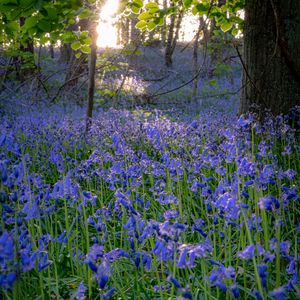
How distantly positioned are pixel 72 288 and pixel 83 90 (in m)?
14.6

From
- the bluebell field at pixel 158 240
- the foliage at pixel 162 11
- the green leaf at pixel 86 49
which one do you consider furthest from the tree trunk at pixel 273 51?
the green leaf at pixel 86 49

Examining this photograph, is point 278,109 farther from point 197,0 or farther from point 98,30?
point 98,30

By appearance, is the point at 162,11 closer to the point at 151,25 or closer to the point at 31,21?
Answer: the point at 151,25

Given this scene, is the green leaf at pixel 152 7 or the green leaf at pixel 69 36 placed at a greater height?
the green leaf at pixel 152 7

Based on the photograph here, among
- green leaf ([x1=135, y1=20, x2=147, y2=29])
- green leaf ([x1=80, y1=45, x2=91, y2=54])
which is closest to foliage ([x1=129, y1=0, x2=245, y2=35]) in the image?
green leaf ([x1=135, y1=20, x2=147, y2=29])

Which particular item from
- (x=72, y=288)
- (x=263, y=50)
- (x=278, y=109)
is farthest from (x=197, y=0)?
(x=72, y=288)

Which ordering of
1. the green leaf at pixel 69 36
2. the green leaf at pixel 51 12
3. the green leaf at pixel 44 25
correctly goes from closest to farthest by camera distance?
the green leaf at pixel 51 12, the green leaf at pixel 44 25, the green leaf at pixel 69 36

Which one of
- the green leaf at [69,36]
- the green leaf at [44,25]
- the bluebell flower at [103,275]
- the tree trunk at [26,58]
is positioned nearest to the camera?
the bluebell flower at [103,275]

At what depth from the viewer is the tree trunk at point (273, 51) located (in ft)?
16.4

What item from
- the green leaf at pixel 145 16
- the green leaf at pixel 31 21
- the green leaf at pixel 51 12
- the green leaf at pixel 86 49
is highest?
the green leaf at pixel 145 16

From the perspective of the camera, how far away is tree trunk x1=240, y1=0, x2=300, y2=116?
500cm

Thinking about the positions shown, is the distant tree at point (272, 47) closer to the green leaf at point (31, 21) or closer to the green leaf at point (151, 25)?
the green leaf at point (151, 25)

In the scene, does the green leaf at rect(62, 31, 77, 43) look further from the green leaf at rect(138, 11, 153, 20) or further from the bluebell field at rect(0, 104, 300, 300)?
the bluebell field at rect(0, 104, 300, 300)

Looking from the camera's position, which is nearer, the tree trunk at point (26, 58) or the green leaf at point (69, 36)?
the green leaf at point (69, 36)
